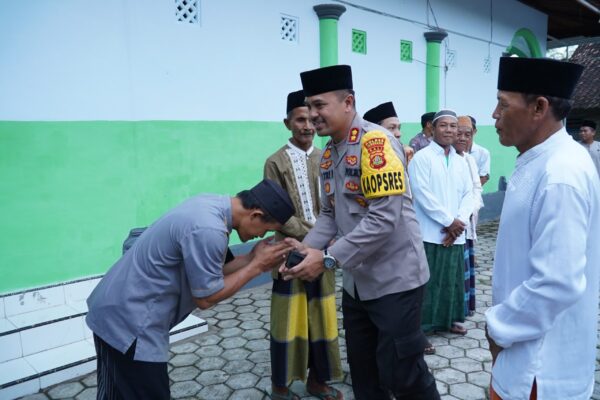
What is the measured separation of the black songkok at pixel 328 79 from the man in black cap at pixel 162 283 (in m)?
0.74

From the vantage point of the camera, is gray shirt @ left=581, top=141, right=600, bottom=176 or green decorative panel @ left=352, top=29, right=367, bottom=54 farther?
gray shirt @ left=581, top=141, right=600, bottom=176

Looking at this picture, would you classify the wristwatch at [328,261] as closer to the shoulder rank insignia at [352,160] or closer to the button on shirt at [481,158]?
the shoulder rank insignia at [352,160]

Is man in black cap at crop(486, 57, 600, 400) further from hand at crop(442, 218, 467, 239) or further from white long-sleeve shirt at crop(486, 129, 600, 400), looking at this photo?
hand at crop(442, 218, 467, 239)

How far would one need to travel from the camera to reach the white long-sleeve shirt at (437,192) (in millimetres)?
3943

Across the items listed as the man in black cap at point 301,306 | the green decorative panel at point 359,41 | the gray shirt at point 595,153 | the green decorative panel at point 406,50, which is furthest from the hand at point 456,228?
the gray shirt at point 595,153

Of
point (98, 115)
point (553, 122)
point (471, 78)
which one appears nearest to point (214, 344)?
point (98, 115)

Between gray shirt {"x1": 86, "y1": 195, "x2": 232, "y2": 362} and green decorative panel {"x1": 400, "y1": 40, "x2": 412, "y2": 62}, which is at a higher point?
green decorative panel {"x1": 400, "y1": 40, "x2": 412, "y2": 62}

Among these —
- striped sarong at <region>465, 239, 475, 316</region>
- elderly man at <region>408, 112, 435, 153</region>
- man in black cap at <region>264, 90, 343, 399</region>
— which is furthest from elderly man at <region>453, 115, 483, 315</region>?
man in black cap at <region>264, 90, 343, 399</region>

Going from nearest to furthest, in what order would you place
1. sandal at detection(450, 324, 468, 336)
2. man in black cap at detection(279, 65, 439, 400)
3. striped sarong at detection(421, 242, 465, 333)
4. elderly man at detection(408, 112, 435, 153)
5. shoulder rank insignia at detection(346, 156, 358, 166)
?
man in black cap at detection(279, 65, 439, 400) → shoulder rank insignia at detection(346, 156, 358, 166) → striped sarong at detection(421, 242, 465, 333) → sandal at detection(450, 324, 468, 336) → elderly man at detection(408, 112, 435, 153)

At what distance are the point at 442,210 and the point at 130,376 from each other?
110 inches

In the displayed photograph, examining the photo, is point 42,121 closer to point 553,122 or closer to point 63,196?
point 63,196

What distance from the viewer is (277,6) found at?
576 centimetres

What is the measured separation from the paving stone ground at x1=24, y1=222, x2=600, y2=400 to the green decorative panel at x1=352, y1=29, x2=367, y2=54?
413 centimetres

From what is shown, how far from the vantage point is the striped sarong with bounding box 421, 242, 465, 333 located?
4.06m
